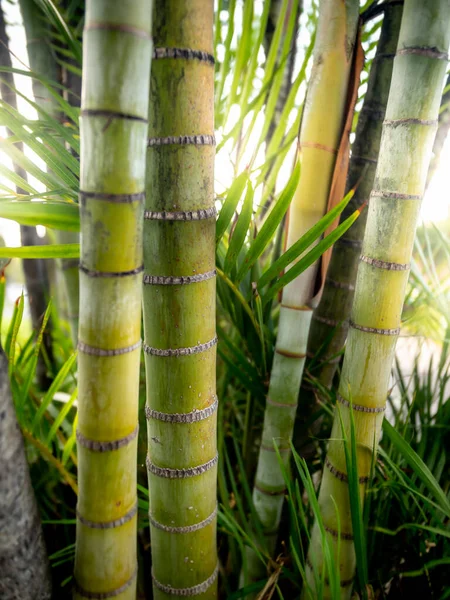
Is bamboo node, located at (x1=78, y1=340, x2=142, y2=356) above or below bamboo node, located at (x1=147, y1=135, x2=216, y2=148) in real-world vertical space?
below

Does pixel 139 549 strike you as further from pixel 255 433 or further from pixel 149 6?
pixel 149 6

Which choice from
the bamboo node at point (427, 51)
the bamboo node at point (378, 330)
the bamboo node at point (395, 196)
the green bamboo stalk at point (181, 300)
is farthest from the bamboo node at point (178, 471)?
the bamboo node at point (427, 51)

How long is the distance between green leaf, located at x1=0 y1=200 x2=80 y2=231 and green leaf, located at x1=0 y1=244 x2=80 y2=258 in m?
0.02

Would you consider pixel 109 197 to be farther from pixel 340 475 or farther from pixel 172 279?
pixel 340 475

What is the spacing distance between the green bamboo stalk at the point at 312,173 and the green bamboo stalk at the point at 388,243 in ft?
0.18

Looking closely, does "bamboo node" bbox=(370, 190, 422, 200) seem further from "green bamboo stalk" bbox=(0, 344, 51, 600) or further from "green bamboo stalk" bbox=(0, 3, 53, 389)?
"green bamboo stalk" bbox=(0, 3, 53, 389)

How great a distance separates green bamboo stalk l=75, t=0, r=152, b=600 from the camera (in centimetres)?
31

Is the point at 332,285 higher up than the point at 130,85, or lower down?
lower down

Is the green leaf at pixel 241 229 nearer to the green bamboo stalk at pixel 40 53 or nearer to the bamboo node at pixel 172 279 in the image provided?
the bamboo node at pixel 172 279

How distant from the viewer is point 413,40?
1.36 feet

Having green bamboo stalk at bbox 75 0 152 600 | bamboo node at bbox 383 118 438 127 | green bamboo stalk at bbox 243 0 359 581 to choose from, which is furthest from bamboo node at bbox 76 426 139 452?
bamboo node at bbox 383 118 438 127

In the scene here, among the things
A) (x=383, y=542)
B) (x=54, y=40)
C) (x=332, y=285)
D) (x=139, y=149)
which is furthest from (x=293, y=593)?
(x=54, y=40)

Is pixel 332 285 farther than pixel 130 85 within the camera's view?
Yes

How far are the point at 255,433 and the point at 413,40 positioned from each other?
640 mm
